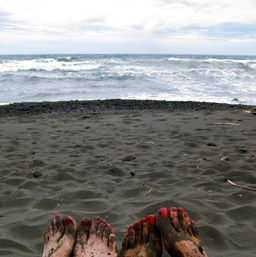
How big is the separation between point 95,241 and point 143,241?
0.97ft

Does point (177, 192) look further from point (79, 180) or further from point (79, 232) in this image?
point (79, 232)

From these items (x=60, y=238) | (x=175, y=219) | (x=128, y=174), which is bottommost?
(x=128, y=174)

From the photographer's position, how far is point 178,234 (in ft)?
7.47

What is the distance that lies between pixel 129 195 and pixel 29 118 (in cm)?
558

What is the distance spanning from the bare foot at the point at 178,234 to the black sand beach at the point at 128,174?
0.29m

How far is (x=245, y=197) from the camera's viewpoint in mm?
3492

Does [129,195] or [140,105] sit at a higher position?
[129,195]

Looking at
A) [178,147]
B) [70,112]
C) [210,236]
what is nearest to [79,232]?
[210,236]

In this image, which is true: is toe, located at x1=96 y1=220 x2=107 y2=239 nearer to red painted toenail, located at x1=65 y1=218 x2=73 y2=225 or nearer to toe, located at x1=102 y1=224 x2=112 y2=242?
toe, located at x1=102 y1=224 x2=112 y2=242

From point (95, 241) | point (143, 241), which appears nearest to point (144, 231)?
point (143, 241)

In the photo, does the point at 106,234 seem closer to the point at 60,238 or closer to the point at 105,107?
the point at 60,238

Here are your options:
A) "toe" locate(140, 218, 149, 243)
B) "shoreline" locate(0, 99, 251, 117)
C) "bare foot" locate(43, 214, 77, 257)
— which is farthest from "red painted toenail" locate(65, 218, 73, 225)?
"shoreline" locate(0, 99, 251, 117)

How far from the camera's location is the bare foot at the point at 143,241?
2.28 meters

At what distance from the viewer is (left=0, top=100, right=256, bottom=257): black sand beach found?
2939 mm
